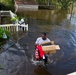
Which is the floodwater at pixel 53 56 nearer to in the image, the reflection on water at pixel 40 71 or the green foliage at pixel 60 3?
the reflection on water at pixel 40 71

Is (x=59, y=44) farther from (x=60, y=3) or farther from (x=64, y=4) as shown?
(x=60, y=3)

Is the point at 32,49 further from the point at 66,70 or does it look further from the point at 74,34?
the point at 74,34

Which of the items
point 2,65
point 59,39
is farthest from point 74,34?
point 2,65

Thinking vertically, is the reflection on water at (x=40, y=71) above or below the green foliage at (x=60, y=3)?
below

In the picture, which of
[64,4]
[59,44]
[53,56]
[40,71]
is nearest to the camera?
[40,71]

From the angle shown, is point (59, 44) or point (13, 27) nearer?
point (59, 44)

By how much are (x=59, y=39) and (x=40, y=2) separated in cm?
1919

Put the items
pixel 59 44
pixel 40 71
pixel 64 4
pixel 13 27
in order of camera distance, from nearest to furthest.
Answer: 1. pixel 40 71
2. pixel 59 44
3. pixel 13 27
4. pixel 64 4

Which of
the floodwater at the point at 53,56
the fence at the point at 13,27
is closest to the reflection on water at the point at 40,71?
the floodwater at the point at 53,56

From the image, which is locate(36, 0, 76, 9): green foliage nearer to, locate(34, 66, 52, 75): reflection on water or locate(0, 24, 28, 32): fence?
locate(0, 24, 28, 32): fence

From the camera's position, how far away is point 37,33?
16.1 meters

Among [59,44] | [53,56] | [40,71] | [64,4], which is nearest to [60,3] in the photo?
[64,4]

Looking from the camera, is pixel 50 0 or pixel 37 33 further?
pixel 50 0

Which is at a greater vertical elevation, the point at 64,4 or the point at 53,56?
the point at 64,4
